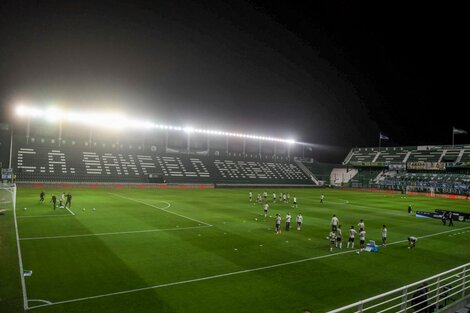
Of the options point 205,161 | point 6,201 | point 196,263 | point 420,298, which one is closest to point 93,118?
point 205,161

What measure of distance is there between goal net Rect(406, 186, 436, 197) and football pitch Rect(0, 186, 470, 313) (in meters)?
56.2

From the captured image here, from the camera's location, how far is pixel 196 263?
56.3ft

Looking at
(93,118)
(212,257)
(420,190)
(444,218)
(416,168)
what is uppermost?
(93,118)

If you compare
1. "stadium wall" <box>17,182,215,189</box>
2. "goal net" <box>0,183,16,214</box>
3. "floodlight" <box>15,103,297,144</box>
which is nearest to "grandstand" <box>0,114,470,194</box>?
"floodlight" <box>15,103,297,144</box>

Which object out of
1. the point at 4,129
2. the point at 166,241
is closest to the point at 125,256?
the point at 166,241

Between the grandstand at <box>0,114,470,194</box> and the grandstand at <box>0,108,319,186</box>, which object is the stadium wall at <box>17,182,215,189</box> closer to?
the grandstand at <box>0,108,319,186</box>

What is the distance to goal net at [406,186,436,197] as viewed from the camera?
80450mm

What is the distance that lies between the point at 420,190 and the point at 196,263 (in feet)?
275

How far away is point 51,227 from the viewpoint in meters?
25.2

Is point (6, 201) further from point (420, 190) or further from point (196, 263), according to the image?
point (420, 190)

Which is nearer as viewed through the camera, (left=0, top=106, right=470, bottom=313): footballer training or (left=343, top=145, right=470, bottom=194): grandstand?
(left=0, top=106, right=470, bottom=313): footballer training

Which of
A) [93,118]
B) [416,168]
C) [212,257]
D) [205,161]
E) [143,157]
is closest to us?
[212,257]

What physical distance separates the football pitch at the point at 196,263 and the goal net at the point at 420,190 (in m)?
56.2

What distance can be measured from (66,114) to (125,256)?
2780 inches
